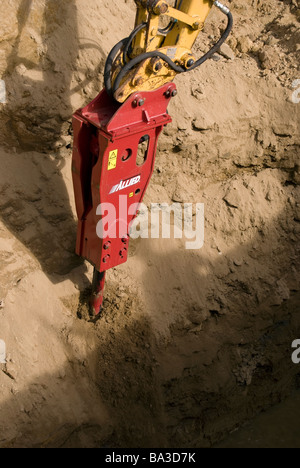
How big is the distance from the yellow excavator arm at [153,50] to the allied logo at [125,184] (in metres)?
0.78

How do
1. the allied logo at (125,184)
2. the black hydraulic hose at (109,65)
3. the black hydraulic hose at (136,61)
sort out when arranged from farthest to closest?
the allied logo at (125,184) → the black hydraulic hose at (109,65) → the black hydraulic hose at (136,61)

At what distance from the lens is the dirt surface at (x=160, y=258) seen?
19.3 feet

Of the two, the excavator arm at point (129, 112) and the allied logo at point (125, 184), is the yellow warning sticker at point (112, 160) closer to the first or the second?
the excavator arm at point (129, 112)

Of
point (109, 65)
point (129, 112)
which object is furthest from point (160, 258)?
point (109, 65)

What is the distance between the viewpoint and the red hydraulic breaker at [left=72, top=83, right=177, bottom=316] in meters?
4.84

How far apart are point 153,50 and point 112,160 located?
101 cm

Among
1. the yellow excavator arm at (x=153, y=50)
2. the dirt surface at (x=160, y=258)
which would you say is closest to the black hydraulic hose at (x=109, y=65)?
the yellow excavator arm at (x=153, y=50)

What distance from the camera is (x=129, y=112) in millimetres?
4824

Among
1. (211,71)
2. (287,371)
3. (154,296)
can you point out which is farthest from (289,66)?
(287,371)

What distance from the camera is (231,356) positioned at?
7.15 metres

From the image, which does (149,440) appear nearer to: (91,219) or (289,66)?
(91,219)

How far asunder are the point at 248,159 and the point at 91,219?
9.07ft

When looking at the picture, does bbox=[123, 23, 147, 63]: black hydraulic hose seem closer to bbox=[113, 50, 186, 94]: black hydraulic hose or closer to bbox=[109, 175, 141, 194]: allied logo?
bbox=[113, 50, 186, 94]: black hydraulic hose

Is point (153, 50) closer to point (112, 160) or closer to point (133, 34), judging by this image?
point (133, 34)
